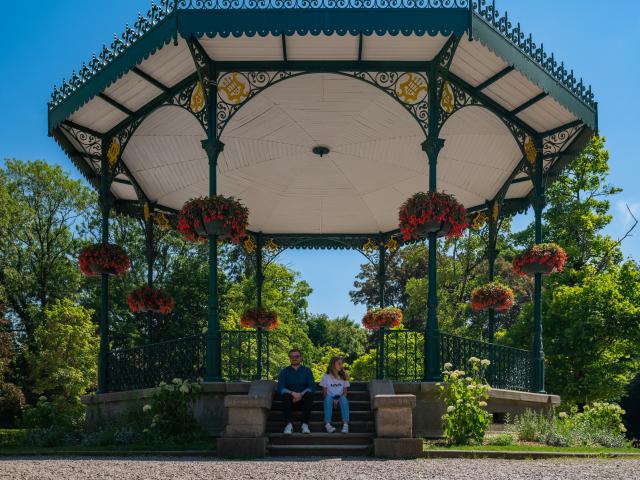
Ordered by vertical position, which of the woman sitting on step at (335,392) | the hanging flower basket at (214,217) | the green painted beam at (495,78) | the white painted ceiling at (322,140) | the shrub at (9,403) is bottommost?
the shrub at (9,403)

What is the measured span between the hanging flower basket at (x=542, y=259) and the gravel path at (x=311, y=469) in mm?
5921

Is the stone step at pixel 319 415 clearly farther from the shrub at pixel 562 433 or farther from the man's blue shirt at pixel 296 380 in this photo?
the shrub at pixel 562 433

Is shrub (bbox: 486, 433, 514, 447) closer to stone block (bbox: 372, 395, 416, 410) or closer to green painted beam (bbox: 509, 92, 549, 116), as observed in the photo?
stone block (bbox: 372, 395, 416, 410)

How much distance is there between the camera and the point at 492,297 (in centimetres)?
1841

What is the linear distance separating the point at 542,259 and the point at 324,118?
16.7 feet

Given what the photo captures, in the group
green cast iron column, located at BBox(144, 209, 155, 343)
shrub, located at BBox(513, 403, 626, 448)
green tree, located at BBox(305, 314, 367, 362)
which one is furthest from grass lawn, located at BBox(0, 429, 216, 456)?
green tree, located at BBox(305, 314, 367, 362)

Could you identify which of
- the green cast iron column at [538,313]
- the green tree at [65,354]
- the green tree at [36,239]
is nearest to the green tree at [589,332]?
the green cast iron column at [538,313]

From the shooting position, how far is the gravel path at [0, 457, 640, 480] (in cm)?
831

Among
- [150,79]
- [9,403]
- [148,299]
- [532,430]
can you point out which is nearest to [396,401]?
[532,430]

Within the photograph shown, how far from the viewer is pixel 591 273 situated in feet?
91.0

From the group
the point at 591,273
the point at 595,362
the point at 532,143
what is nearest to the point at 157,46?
the point at 532,143

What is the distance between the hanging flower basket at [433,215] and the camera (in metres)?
13.1

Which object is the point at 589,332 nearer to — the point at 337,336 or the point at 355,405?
the point at 355,405

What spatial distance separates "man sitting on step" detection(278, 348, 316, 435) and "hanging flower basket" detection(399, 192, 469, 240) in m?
3.00
